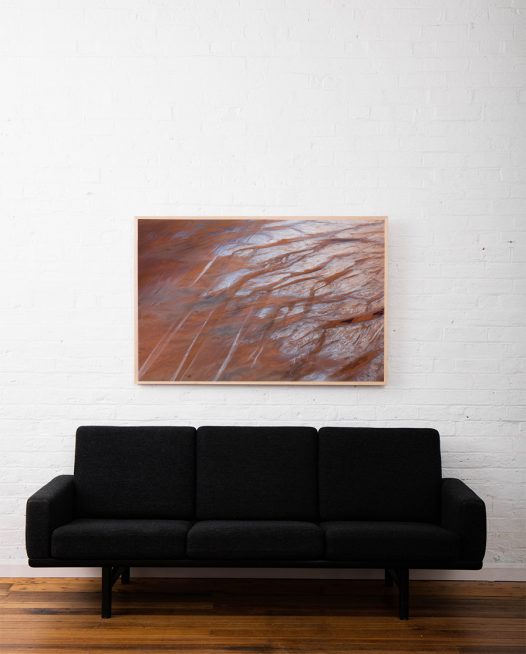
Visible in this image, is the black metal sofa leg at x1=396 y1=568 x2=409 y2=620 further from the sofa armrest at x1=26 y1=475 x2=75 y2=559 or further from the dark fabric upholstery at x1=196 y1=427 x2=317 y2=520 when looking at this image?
the sofa armrest at x1=26 y1=475 x2=75 y2=559

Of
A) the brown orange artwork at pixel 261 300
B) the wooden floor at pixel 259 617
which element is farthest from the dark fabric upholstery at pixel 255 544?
the brown orange artwork at pixel 261 300

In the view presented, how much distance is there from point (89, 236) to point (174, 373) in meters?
0.93

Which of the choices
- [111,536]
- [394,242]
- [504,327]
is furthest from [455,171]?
[111,536]

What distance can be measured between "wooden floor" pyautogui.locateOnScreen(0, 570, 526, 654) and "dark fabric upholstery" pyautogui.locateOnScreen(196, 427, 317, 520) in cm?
44

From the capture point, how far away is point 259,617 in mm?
3482

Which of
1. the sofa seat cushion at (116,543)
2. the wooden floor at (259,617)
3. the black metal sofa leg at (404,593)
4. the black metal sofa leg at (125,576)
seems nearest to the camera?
the wooden floor at (259,617)

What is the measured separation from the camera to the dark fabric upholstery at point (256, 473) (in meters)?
3.77

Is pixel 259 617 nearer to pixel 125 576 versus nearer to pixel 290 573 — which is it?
pixel 290 573

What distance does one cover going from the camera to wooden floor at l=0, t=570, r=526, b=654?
10.4ft

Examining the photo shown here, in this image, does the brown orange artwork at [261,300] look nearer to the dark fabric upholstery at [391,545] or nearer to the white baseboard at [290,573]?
the dark fabric upholstery at [391,545]

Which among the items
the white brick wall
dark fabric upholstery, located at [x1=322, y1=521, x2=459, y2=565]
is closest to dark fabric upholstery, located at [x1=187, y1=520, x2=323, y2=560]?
dark fabric upholstery, located at [x1=322, y1=521, x2=459, y2=565]

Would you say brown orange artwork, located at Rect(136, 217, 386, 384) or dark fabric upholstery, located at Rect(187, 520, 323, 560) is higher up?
brown orange artwork, located at Rect(136, 217, 386, 384)

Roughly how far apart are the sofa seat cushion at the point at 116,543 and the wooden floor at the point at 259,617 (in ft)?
1.08

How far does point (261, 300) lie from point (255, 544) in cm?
135
